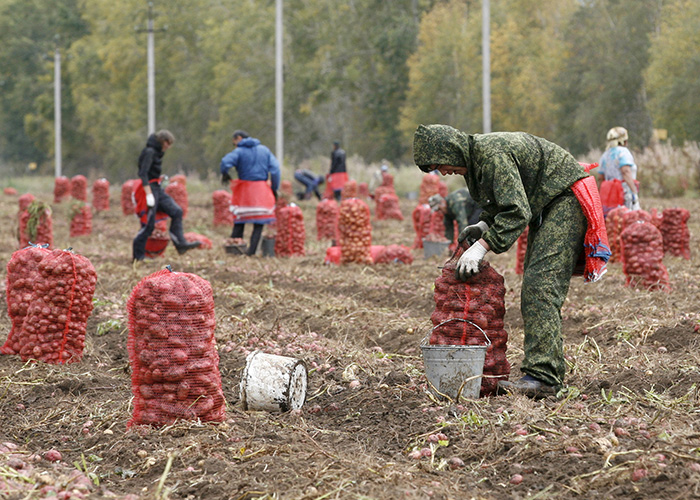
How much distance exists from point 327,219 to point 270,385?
33.2 feet

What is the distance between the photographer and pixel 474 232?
5.00 metres

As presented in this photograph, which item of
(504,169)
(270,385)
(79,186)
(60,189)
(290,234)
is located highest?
(504,169)

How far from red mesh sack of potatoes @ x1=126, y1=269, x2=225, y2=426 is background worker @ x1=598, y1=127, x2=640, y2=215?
6959 millimetres

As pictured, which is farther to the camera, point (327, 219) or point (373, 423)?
point (327, 219)

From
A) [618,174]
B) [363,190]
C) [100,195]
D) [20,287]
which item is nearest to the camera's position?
[20,287]

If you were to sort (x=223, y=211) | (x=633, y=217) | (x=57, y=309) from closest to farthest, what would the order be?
(x=57, y=309) → (x=633, y=217) → (x=223, y=211)

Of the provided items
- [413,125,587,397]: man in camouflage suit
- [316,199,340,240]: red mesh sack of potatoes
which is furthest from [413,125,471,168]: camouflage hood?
[316,199,340,240]: red mesh sack of potatoes

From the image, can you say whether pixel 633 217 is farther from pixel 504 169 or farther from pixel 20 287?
pixel 20 287

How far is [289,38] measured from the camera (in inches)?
1893

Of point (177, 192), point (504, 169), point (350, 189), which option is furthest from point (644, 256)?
point (350, 189)

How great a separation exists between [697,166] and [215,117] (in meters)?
35.6

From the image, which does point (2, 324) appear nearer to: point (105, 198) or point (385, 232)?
point (385, 232)

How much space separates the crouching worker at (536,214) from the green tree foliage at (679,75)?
2629 cm

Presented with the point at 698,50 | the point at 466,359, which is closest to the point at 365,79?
the point at 698,50
